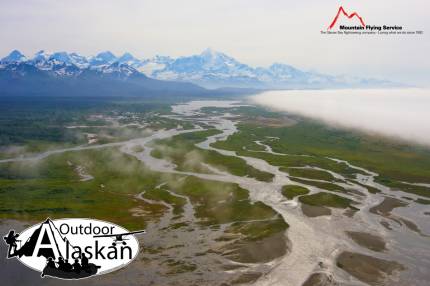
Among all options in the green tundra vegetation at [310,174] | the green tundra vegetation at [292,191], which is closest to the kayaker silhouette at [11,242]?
the green tundra vegetation at [292,191]

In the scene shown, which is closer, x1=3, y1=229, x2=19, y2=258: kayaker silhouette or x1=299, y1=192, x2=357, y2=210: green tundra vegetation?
x1=3, y1=229, x2=19, y2=258: kayaker silhouette

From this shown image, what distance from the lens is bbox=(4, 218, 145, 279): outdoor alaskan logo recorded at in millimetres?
56188

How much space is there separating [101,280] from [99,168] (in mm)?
77945

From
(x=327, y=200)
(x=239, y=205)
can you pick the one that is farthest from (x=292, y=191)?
(x=239, y=205)

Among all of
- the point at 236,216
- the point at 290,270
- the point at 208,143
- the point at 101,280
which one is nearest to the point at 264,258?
the point at 290,270

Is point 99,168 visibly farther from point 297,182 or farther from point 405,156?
point 405,156

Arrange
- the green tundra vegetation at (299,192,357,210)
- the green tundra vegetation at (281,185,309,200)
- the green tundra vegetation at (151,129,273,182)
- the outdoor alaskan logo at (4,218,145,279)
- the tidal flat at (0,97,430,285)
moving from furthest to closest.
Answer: the green tundra vegetation at (151,129,273,182) < the green tundra vegetation at (281,185,309,200) < the green tundra vegetation at (299,192,357,210) < the tidal flat at (0,97,430,285) < the outdoor alaskan logo at (4,218,145,279)

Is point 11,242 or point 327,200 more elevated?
point 11,242

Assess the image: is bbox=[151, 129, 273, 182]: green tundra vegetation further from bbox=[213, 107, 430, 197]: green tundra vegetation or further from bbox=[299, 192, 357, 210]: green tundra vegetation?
bbox=[299, 192, 357, 210]: green tundra vegetation

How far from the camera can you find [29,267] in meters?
65.6

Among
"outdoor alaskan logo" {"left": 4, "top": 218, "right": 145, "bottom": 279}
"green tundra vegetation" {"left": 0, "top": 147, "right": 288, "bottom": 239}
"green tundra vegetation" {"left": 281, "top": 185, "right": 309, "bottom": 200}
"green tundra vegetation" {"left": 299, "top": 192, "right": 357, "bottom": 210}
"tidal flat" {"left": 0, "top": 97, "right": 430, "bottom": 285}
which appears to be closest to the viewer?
"outdoor alaskan logo" {"left": 4, "top": 218, "right": 145, "bottom": 279}

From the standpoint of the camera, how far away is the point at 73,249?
56344 millimetres

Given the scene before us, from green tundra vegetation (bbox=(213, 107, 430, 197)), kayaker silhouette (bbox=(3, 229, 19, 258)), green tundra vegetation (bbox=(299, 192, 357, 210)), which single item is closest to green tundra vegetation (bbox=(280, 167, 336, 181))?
green tundra vegetation (bbox=(213, 107, 430, 197))

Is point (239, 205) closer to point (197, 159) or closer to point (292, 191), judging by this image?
point (292, 191)
